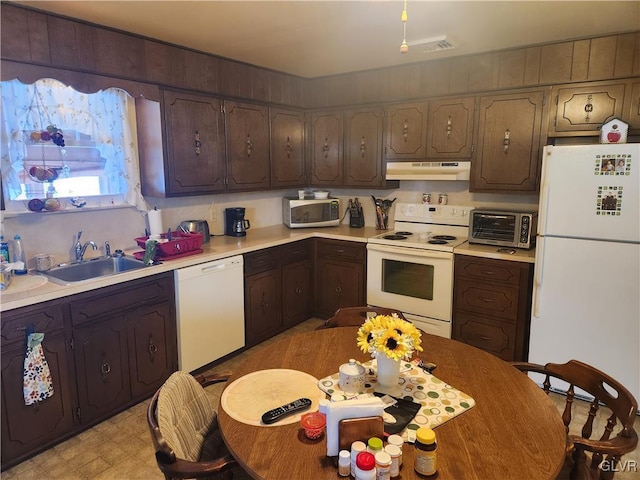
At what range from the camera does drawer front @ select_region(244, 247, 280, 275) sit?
10.9 ft

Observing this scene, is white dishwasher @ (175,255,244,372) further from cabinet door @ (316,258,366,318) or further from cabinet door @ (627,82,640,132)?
cabinet door @ (627,82,640,132)

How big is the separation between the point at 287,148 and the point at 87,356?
98.4 inches

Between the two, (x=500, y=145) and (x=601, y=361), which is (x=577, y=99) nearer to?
(x=500, y=145)

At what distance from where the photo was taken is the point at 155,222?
3.05 metres

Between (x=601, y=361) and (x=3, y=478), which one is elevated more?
(x=601, y=361)

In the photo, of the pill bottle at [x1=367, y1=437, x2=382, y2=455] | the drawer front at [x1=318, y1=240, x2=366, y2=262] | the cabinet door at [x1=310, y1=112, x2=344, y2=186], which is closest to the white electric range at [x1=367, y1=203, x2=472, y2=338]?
the drawer front at [x1=318, y1=240, x2=366, y2=262]

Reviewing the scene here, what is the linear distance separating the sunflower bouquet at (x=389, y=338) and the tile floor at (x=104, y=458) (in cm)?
142

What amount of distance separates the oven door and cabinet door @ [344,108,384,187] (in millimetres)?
746

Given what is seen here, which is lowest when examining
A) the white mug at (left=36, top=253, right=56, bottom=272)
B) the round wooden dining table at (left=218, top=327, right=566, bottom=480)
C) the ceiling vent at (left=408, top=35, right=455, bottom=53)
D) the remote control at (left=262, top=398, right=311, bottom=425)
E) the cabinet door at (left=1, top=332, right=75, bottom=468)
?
the cabinet door at (left=1, top=332, right=75, bottom=468)

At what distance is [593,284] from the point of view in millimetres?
2549

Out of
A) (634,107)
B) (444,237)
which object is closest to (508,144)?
(634,107)

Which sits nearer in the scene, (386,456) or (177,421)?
(386,456)

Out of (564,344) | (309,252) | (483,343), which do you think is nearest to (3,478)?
(309,252)

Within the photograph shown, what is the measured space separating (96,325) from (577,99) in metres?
3.48
